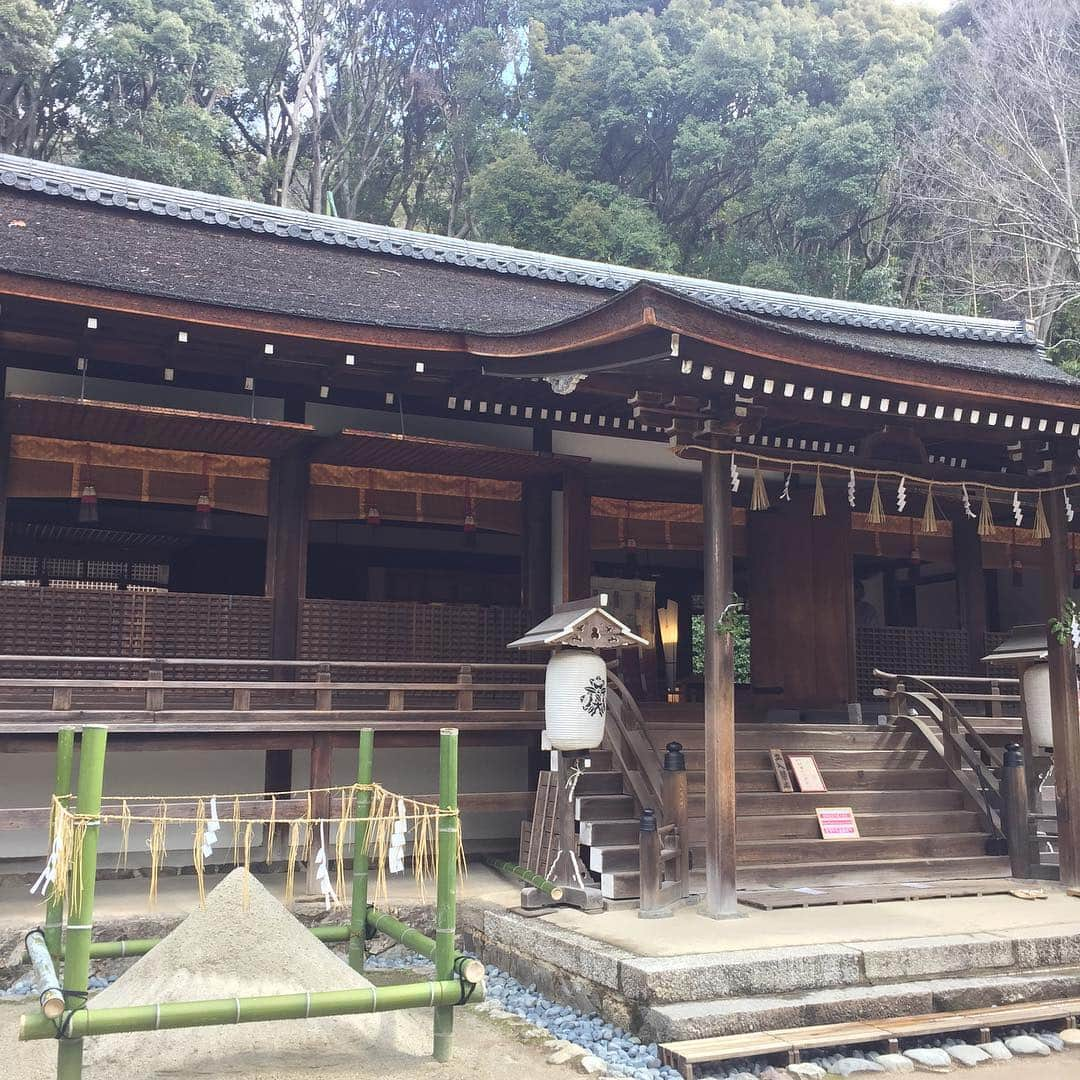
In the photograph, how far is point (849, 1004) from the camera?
546 cm

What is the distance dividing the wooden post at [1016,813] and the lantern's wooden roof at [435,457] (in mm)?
4522

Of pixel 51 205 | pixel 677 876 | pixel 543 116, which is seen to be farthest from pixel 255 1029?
pixel 543 116

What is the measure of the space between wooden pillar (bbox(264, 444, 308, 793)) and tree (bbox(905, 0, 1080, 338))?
21499mm

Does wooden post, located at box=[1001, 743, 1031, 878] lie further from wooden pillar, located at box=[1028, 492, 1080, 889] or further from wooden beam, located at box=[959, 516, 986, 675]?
wooden beam, located at box=[959, 516, 986, 675]

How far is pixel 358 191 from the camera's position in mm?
35812

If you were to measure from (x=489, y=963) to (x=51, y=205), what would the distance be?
8337 millimetres

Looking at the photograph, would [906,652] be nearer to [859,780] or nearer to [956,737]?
[956,737]

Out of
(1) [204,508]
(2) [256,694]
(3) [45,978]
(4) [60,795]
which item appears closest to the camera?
(3) [45,978]

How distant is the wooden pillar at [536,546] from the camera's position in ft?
32.2

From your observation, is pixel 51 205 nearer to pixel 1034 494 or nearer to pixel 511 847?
pixel 511 847

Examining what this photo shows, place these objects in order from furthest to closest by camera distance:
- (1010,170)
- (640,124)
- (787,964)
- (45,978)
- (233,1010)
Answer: (640,124) < (1010,170) < (787,964) < (45,978) < (233,1010)

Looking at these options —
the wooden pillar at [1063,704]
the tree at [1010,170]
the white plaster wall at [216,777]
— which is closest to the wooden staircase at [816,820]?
the wooden pillar at [1063,704]

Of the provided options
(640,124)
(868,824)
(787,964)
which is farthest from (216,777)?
(640,124)

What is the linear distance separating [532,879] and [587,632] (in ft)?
6.02
